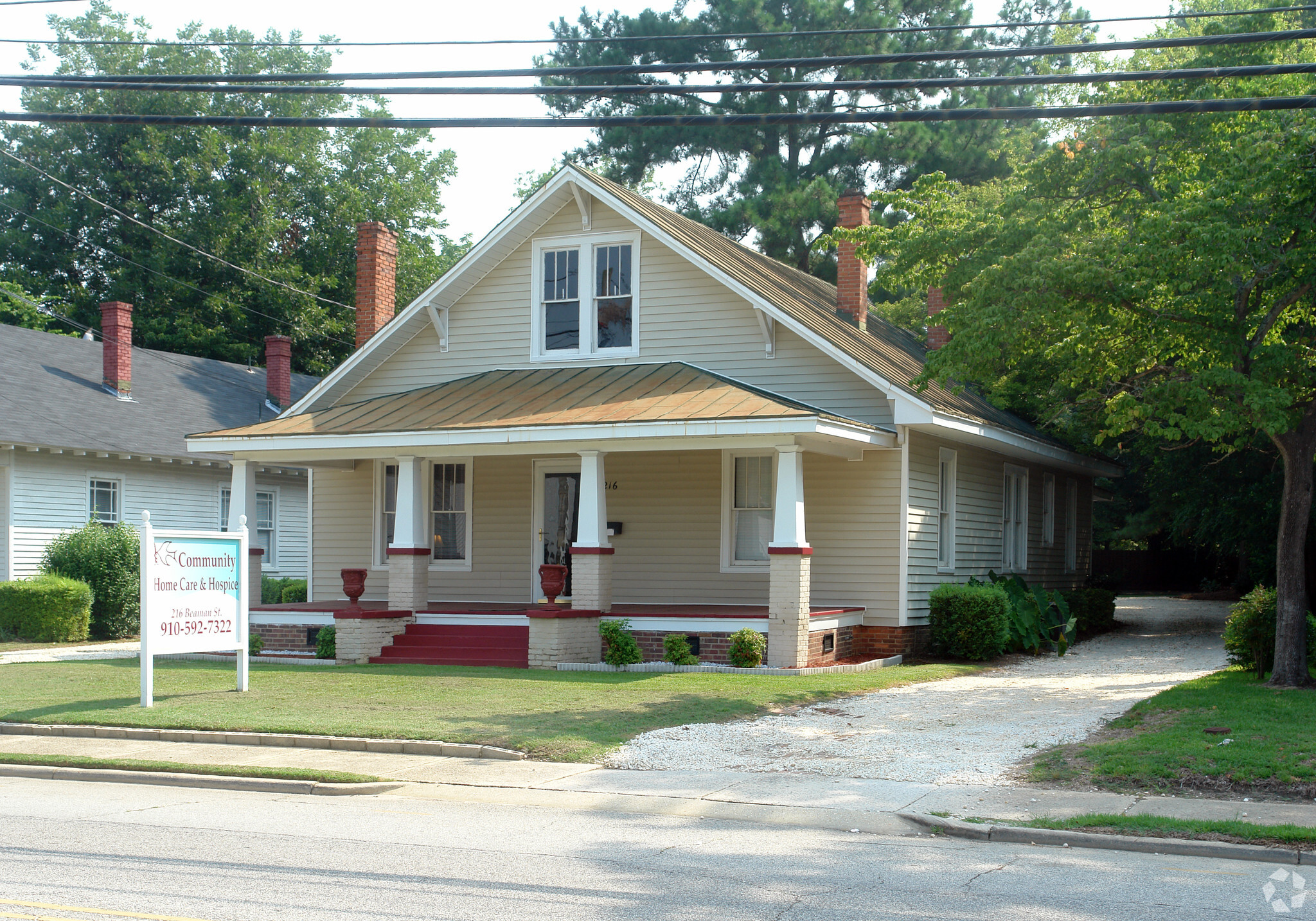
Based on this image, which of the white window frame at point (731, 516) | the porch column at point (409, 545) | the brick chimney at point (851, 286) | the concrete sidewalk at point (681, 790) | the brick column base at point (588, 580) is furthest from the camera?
the brick chimney at point (851, 286)

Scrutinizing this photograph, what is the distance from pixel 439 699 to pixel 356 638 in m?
4.69

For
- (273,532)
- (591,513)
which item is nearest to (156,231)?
(273,532)

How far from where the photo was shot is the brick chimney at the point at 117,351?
29.1 m

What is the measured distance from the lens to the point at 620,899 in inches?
258

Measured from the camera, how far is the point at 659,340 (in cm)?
2030

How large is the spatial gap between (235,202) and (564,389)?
101ft

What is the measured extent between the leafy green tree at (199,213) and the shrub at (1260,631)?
119 ft

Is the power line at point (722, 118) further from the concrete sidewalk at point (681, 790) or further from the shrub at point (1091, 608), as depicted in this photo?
the shrub at point (1091, 608)

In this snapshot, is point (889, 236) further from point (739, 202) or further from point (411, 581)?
point (739, 202)

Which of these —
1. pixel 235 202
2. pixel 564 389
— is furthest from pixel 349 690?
pixel 235 202

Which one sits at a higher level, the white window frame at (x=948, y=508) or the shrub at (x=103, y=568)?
the white window frame at (x=948, y=508)

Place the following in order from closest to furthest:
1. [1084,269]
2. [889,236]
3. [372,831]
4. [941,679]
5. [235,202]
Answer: [372,831] → [1084,269] → [941,679] → [889,236] → [235,202]

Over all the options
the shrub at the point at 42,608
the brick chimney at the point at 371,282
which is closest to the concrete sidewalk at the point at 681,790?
the brick chimney at the point at 371,282

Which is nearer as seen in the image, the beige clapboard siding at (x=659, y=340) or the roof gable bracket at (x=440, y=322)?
the beige clapboard siding at (x=659, y=340)
